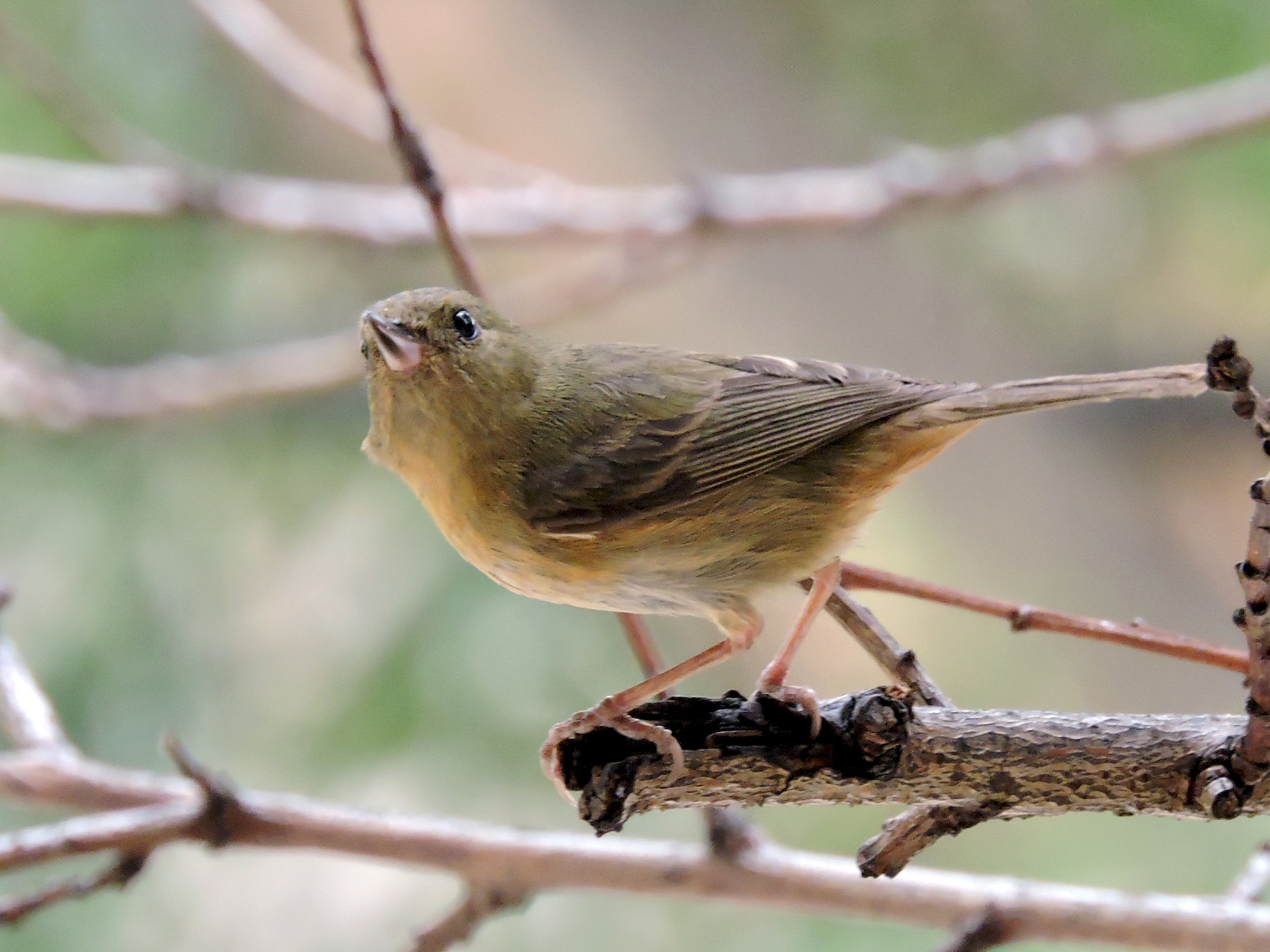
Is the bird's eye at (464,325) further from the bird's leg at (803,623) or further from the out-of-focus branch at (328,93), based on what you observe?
the out-of-focus branch at (328,93)

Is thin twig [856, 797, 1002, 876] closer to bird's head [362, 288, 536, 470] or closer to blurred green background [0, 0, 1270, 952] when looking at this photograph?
bird's head [362, 288, 536, 470]

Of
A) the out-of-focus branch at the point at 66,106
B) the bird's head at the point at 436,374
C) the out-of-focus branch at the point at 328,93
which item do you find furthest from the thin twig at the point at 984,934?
the out-of-focus branch at the point at 66,106

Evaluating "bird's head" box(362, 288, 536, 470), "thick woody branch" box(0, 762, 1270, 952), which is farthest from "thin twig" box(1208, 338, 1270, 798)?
"bird's head" box(362, 288, 536, 470)

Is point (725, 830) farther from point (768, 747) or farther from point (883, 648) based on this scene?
point (768, 747)

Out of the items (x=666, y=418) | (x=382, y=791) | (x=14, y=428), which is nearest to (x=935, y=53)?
(x=666, y=418)

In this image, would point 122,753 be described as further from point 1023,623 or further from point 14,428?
point 1023,623

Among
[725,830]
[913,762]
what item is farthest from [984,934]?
[913,762]
